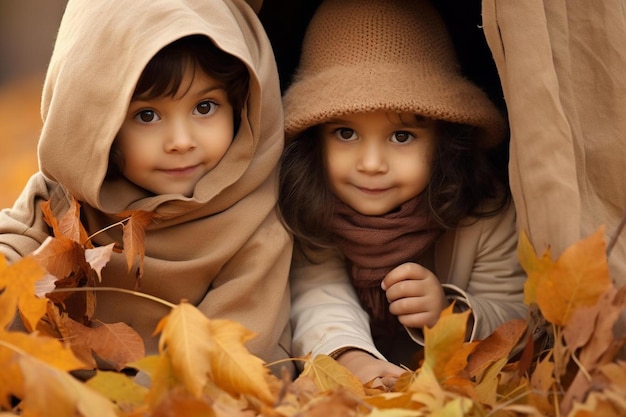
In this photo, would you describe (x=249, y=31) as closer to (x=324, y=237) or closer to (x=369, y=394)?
(x=324, y=237)

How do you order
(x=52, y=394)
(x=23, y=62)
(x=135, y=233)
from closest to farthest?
(x=52, y=394)
(x=135, y=233)
(x=23, y=62)

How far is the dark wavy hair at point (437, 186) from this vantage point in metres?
1.99

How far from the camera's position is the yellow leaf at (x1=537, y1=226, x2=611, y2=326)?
1352 millimetres

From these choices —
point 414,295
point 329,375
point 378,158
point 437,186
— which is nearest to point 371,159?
point 378,158

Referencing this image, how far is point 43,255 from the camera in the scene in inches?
63.3

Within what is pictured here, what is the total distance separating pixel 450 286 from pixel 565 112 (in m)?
0.49

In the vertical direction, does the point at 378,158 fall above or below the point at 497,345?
above

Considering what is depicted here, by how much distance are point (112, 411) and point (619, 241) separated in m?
0.91

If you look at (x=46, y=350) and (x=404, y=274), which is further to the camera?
(x=404, y=274)

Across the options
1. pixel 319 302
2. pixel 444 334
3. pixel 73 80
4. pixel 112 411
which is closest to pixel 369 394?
pixel 444 334

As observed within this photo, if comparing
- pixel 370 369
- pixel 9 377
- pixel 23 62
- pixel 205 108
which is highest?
pixel 205 108

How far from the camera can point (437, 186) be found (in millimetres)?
1987

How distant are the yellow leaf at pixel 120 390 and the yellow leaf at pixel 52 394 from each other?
0.57 feet

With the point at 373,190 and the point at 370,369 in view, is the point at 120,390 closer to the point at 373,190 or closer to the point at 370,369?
the point at 370,369
